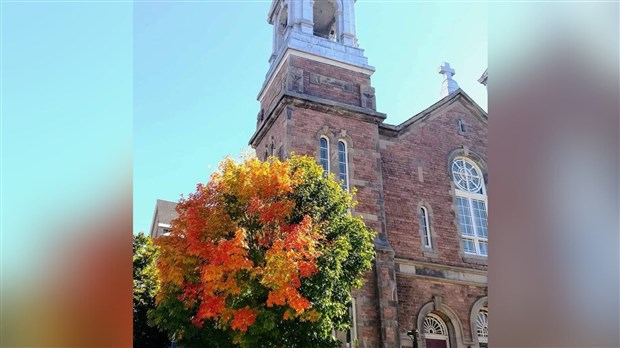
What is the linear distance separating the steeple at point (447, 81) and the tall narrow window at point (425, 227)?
8.78 m

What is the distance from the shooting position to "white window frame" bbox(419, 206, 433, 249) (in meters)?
19.3

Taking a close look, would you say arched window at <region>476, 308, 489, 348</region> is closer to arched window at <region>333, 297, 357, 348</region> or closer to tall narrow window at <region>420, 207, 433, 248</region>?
tall narrow window at <region>420, 207, 433, 248</region>

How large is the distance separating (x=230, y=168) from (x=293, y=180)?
5.63 ft

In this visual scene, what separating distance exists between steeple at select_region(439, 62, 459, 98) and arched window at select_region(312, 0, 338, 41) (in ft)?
20.1

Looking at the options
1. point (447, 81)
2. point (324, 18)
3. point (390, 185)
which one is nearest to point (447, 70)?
point (447, 81)

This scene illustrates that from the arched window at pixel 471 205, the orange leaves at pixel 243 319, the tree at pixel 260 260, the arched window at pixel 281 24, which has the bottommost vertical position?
the orange leaves at pixel 243 319

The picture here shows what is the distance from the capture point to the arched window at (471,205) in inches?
805

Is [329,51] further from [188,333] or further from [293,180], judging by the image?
[188,333]

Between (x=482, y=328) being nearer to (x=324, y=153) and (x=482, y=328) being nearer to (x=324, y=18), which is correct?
(x=324, y=153)

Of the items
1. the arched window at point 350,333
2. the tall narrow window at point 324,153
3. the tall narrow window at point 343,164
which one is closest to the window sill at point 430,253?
the tall narrow window at point 343,164

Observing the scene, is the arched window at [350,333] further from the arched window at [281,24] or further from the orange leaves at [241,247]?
the arched window at [281,24]

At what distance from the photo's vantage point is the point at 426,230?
19.8 metres
